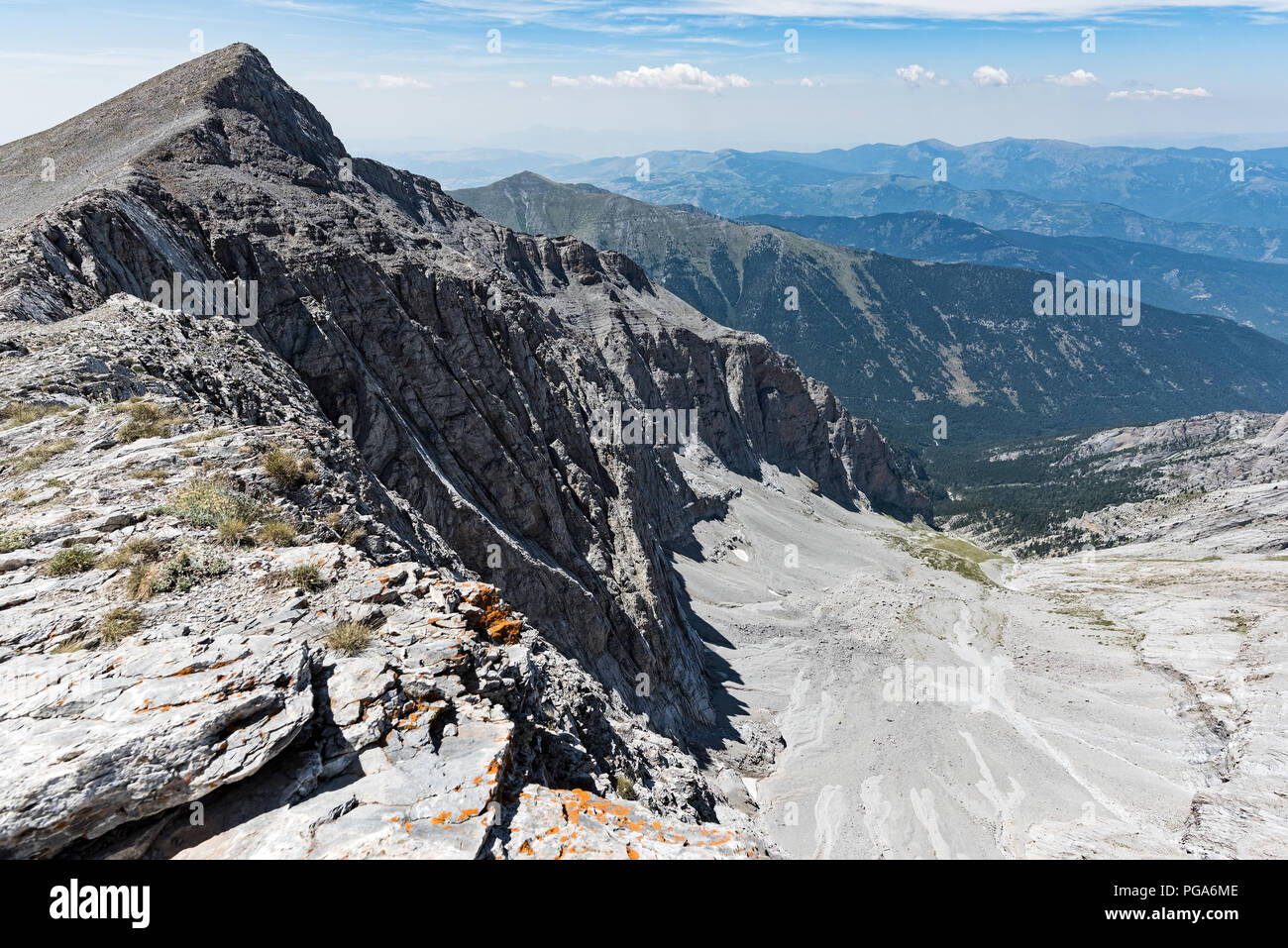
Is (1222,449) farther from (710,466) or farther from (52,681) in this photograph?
(52,681)

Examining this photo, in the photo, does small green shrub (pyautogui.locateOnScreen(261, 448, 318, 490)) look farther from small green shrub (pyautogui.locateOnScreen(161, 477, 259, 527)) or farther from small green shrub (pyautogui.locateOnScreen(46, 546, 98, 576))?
small green shrub (pyautogui.locateOnScreen(46, 546, 98, 576))

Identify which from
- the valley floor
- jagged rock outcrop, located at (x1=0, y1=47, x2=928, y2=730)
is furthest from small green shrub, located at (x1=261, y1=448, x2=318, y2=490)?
the valley floor

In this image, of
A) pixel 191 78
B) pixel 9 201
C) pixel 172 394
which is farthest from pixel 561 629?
pixel 191 78

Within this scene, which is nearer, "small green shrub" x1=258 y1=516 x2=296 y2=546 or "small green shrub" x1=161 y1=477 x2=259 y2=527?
"small green shrub" x1=161 y1=477 x2=259 y2=527

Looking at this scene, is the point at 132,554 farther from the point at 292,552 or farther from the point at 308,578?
the point at 308,578

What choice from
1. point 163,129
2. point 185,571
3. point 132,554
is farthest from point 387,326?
point 185,571
